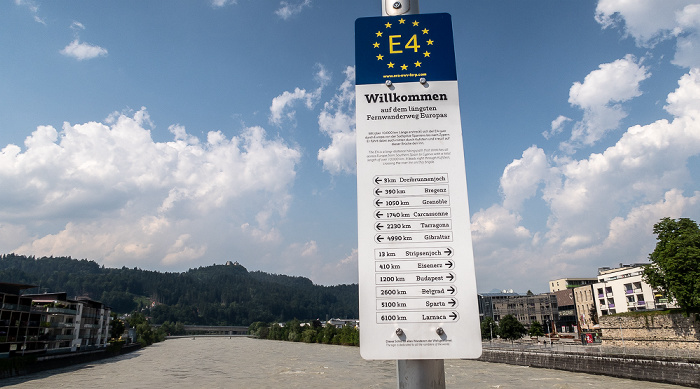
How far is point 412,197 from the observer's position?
3.01 m

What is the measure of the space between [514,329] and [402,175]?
8930 cm

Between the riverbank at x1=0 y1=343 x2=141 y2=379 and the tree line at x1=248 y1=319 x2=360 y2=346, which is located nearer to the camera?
the riverbank at x1=0 y1=343 x2=141 y2=379

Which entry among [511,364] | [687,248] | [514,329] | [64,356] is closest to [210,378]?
[64,356]

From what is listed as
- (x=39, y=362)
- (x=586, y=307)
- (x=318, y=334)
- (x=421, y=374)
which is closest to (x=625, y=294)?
(x=586, y=307)

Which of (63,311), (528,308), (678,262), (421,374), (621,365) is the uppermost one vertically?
(678,262)

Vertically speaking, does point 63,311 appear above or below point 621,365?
above

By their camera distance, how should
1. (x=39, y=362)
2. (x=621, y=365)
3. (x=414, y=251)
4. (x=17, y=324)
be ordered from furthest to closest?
(x=17, y=324), (x=39, y=362), (x=621, y=365), (x=414, y=251)

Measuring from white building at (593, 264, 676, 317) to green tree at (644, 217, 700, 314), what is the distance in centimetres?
2066

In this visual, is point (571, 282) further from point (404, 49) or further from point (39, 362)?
point (404, 49)

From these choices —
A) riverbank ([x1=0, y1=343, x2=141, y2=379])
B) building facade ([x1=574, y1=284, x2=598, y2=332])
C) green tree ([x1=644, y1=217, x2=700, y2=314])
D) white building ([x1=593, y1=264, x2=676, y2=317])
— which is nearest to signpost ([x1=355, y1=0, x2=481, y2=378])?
green tree ([x1=644, y1=217, x2=700, y2=314])

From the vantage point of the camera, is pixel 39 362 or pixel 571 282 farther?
pixel 571 282

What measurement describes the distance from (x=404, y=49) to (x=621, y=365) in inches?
1752

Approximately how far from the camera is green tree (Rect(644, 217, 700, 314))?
41906mm

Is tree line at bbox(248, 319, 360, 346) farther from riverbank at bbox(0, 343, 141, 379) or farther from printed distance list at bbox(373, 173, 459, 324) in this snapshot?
printed distance list at bbox(373, 173, 459, 324)
